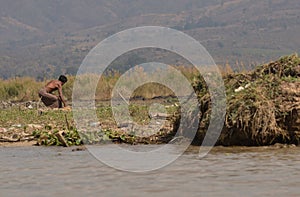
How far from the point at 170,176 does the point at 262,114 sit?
3.12 meters

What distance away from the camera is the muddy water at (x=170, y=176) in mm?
7641

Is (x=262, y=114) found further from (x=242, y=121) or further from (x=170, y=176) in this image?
(x=170, y=176)

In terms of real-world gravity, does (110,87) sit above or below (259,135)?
above

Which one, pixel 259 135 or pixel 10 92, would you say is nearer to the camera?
pixel 259 135

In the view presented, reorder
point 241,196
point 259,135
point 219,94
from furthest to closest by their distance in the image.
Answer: point 219,94
point 259,135
point 241,196

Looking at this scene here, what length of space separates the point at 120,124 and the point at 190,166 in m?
5.66

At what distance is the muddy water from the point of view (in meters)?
7.64

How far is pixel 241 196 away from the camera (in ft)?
23.6

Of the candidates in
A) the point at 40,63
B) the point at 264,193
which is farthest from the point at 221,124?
the point at 40,63

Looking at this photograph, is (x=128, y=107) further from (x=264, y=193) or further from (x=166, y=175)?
(x=264, y=193)

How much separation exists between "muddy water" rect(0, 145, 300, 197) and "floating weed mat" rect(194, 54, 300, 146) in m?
0.36

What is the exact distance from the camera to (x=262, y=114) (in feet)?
37.0

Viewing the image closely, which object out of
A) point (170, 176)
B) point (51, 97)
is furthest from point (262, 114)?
point (51, 97)

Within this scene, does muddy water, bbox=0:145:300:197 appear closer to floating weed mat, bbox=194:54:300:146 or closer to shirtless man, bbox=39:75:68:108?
floating weed mat, bbox=194:54:300:146
